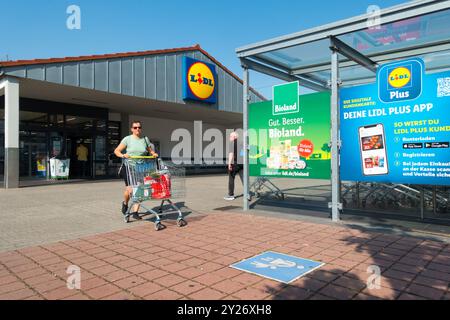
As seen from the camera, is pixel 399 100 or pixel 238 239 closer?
pixel 238 239

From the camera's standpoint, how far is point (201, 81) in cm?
1783

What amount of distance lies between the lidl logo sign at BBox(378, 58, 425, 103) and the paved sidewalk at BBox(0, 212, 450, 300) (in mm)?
2183

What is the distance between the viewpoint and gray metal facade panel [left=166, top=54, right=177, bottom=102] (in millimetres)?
16281

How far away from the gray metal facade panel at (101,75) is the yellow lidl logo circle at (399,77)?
1140 centimetres

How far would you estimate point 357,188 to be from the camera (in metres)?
7.59

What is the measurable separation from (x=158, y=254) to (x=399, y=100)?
4300mm

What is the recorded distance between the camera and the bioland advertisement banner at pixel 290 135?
6.14 m

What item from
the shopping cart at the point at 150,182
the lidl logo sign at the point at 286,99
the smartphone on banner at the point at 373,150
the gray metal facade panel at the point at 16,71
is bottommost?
the shopping cart at the point at 150,182

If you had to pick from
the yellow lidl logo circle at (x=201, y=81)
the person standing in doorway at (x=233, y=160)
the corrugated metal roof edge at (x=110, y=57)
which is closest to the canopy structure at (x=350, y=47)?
the person standing in doorway at (x=233, y=160)

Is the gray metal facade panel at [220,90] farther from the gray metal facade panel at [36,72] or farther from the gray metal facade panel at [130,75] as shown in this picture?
the gray metal facade panel at [36,72]

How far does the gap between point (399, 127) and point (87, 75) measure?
1170cm
